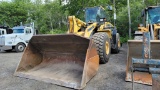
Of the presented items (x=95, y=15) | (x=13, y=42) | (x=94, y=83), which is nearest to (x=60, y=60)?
(x=94, y=83)

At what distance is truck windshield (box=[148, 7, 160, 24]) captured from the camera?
20.6 feet

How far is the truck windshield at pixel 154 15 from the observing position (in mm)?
6270

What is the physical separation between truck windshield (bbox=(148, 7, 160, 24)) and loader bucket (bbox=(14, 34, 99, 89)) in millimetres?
3254

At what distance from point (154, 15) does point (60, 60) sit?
3.97 m

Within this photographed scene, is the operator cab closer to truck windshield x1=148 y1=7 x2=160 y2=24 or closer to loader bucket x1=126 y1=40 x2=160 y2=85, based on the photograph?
truck windshield x1=148 y1=7 x2=160 y2=24

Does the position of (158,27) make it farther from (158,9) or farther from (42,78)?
(42,78)

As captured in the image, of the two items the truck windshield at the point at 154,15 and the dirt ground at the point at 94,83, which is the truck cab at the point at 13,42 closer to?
the dirt ground at the point at 94,83

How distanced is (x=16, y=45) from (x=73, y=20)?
20.7 ft

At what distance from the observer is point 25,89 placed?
3.66 metres

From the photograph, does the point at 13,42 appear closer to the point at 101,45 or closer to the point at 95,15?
the point at 95,15

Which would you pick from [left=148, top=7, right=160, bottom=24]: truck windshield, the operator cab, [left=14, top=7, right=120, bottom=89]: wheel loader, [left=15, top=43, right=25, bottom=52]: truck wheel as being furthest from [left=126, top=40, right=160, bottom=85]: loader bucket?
[left=15, top=43, right=25, bottom=52]: truck wheel

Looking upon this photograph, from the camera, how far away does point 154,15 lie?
634 cm

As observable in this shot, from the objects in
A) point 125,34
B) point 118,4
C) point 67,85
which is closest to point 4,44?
point 67,85

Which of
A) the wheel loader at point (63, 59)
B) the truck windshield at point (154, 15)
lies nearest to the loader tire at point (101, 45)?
the wheel loader at point (63, 59)
